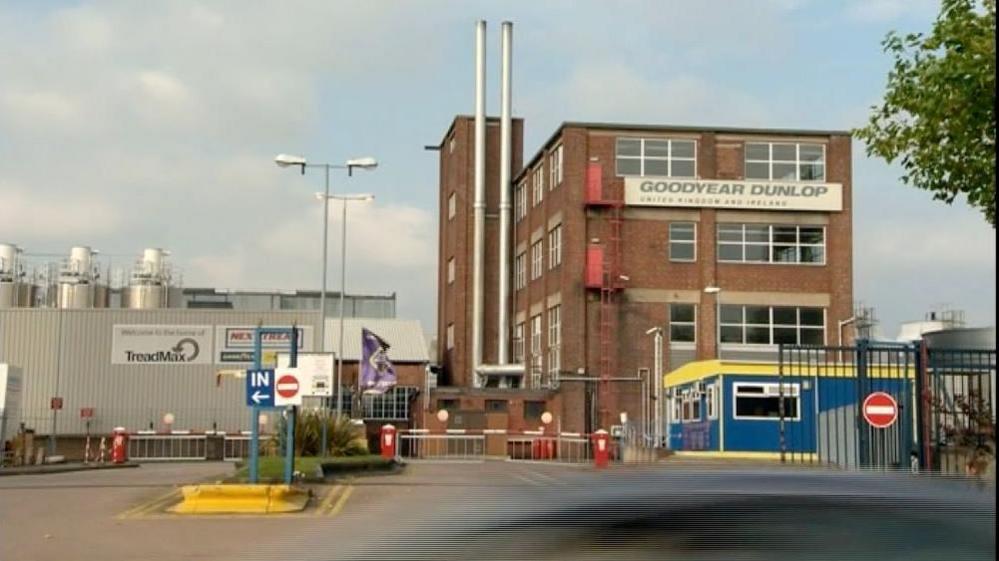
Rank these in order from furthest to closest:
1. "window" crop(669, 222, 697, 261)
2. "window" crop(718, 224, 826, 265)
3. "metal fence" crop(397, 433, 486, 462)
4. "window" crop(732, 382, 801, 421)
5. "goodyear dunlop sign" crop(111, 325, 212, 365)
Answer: "goodyear dunlop sign" crop(111, 325, 212, 365) → "window" crop(669, 222, 697, 261) → "window" crop(718, 224, 826, 265) → "metal fence" crop(397, 433, 486, 462) → "window" crop(732, 382, 801, 421)

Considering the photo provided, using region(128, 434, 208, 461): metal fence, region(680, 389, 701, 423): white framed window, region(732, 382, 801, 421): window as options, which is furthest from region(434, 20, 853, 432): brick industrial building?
region(732, 382, 801, 421): window

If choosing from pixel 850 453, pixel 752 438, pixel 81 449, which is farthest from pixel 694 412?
pixel 81 449

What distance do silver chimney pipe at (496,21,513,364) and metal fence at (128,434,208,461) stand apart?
1893cm

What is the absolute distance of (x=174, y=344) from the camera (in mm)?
53562

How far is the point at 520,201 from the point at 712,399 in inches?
1012

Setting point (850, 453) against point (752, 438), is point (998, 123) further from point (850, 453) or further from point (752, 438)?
point (752, 438)

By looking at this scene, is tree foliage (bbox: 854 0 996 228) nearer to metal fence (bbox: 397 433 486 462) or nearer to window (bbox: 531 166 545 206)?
metal fence (bbox: 397 433 486 462)

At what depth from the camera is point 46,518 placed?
1645cm

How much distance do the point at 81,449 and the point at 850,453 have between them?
35.7 m

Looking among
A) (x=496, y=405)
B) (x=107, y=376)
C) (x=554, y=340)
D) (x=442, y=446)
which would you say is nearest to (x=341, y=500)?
(x=442, y=446)

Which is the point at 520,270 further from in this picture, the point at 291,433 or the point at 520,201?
the point at 291,433

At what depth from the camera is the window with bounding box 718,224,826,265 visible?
50781mm

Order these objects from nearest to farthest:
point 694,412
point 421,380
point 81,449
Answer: point 694,412 < point 81,449 < point 421,380

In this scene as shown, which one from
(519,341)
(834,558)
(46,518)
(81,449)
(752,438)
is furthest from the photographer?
(519,341)
